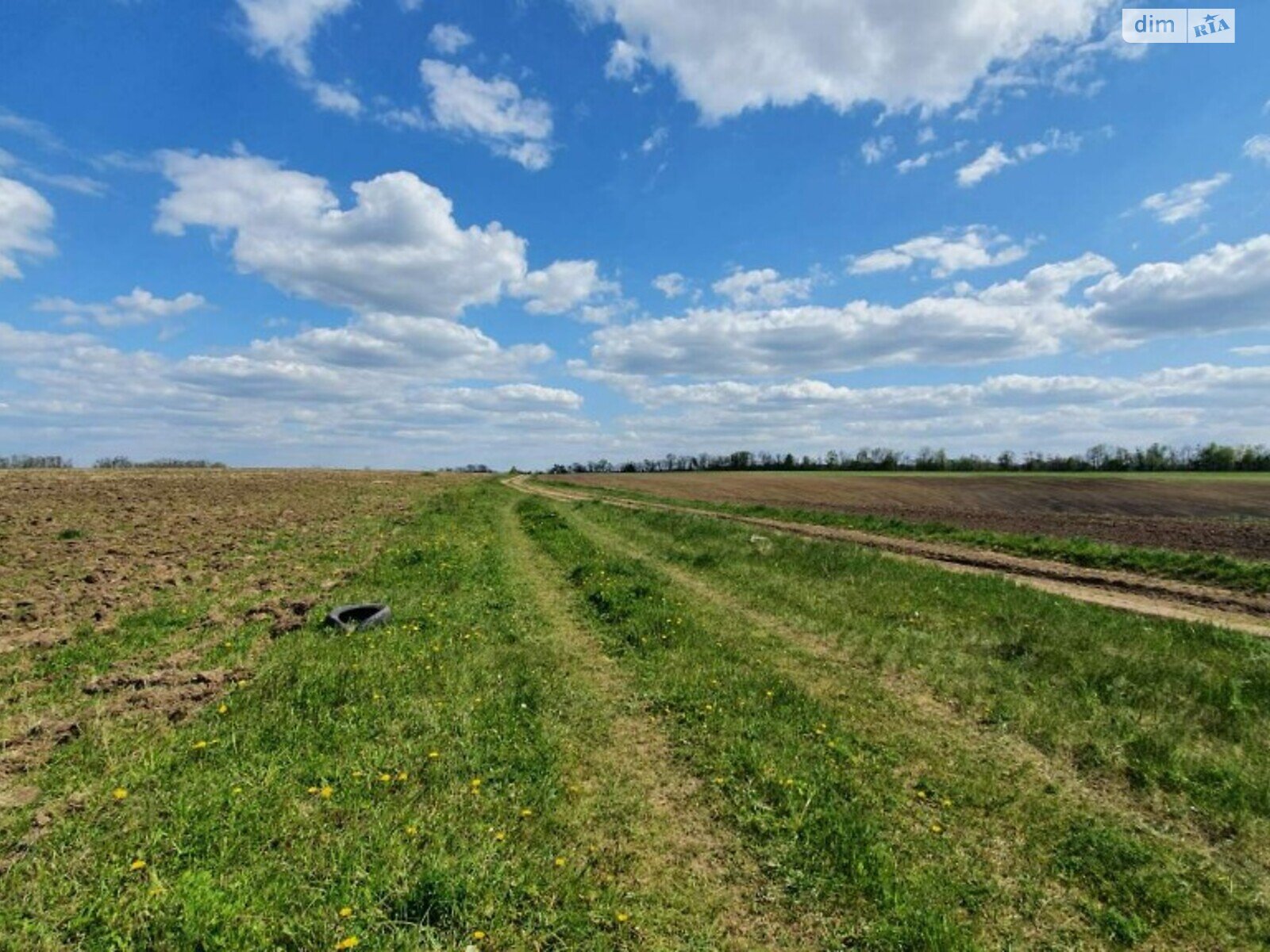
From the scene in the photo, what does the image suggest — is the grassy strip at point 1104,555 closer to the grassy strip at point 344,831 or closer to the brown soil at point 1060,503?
the brown soil at point 1060,503

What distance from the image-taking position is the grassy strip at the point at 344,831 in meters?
4.15

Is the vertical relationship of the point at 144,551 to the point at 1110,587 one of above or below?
above

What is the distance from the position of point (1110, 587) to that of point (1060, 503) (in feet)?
145

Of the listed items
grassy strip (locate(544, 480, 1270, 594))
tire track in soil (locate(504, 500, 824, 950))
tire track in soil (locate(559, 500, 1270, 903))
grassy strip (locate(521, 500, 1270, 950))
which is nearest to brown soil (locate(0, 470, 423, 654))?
tire track in soil (locate(504, 500, 824, 950))

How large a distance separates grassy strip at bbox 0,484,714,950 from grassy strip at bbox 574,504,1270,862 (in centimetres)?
533

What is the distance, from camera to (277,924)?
4125mm

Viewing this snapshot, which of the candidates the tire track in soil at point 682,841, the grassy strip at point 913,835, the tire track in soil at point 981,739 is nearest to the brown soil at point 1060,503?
the tire track in soil at point 981,739

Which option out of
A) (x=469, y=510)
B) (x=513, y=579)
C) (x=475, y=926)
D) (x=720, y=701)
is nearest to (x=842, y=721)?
(x=720, y=701)

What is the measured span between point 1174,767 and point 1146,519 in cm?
4124

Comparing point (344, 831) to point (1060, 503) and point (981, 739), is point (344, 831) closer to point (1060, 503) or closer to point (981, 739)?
point (981, 739)

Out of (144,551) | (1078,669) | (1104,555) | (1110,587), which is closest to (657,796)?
(1078,669)

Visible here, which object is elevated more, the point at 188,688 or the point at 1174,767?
the point at 188,688

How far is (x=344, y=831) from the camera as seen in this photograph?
16.8 ft

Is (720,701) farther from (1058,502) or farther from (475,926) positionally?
(1058,502)
